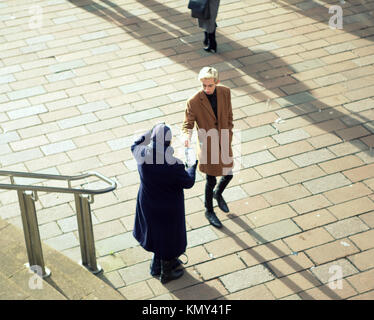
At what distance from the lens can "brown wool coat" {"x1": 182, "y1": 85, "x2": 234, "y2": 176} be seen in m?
5.97

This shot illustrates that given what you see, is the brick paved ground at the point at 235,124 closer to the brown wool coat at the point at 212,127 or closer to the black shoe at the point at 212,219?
the black shoe at the point at 212,219

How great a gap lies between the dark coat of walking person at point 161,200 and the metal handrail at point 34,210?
0.35m

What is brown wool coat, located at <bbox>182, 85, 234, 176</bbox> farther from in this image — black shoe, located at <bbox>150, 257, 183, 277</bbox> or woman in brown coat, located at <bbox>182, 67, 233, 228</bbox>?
black shoe, located at <bbox>150, 257, 183, 277</bbox>

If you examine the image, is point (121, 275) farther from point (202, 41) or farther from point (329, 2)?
point (329, 2)

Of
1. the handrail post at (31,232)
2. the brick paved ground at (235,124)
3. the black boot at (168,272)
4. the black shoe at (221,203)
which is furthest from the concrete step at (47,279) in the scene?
the black shoe at (221,203)

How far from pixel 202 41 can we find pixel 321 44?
188cm

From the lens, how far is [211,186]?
6348 millimetres

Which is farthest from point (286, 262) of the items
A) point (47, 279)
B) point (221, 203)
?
point (47, 279)

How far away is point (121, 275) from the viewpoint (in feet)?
19.4

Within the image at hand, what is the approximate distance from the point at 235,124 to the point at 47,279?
3465 millimetres

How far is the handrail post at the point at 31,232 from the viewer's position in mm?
5213

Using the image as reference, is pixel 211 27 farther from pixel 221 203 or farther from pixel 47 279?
pixel 47 279

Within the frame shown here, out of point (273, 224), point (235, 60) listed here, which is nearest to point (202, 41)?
point (235, 60)
